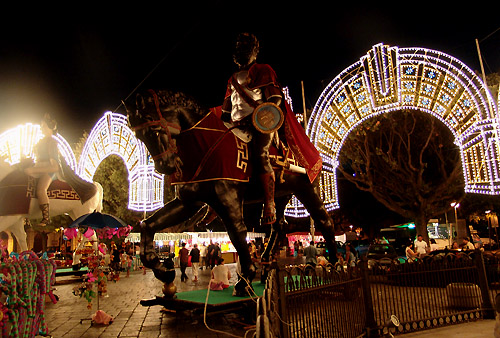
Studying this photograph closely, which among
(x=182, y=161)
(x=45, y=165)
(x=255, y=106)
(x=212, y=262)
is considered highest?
(x=45, y=165)

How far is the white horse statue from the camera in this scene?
37.2 ft

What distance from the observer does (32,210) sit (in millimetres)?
11711

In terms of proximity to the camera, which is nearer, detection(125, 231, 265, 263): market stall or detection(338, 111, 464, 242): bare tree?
detection(338, 111, 464, 242): bare tree

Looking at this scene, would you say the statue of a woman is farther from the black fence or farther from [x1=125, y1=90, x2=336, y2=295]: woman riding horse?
the black fence

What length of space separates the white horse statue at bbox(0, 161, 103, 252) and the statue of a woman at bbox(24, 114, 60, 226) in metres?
0.30

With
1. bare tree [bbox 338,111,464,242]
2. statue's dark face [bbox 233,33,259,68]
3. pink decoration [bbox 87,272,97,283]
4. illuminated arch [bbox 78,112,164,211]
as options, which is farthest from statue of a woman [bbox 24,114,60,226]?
bare tree [bbox 338,111,464,242]

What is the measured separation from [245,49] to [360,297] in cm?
437

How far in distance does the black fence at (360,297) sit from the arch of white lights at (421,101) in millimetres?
4927

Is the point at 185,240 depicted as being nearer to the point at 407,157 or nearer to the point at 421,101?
the point at 407,157

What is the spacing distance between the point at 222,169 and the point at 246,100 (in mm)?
1201

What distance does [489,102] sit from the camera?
11102 mm

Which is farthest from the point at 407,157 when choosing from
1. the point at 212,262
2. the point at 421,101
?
the point at 212,262

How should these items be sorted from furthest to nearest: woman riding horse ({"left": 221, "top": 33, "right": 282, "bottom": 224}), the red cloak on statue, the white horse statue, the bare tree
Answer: the bare tree
the white horse statue
the red cloak on statue
woman riding horse ({"left": 221, "top": 33, "right": 282, "bottom": 224})

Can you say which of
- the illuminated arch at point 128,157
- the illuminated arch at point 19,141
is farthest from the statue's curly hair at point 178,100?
the illuminated arch at point 128,157
